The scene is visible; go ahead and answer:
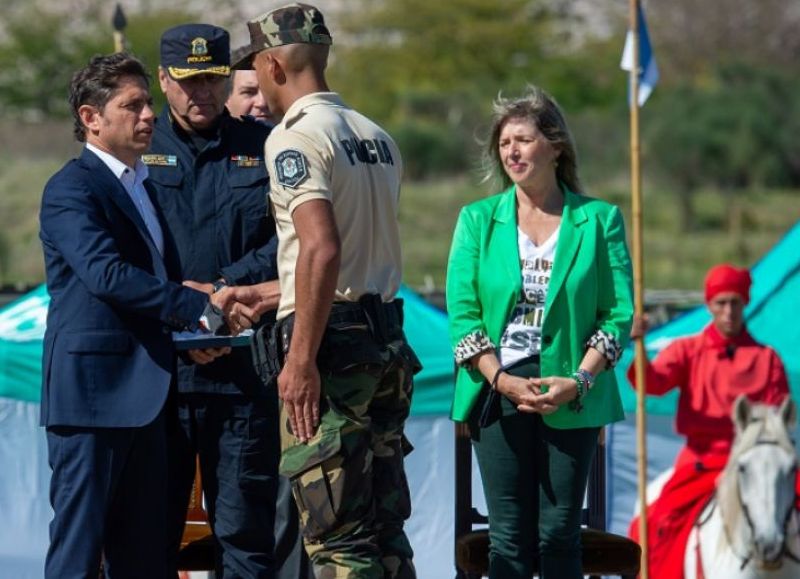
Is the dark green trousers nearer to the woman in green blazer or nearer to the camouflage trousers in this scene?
the woman in green blazer

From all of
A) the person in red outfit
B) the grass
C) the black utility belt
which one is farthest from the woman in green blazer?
the grass

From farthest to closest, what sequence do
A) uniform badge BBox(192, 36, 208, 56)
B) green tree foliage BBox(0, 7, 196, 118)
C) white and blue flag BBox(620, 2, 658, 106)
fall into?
1. green tree foliage BBox(0, 7, 196, 118)
2. white and blue flag BBox(620, 2, 658, 106)
3. uniform badge BBox(192, 36, 208, 56)

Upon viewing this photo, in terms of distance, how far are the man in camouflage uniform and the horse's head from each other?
2211mm

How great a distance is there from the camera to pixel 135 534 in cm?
442

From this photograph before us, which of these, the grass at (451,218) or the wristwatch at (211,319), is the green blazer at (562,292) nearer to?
the wristwatch at (211,319)

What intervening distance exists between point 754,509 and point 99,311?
2.83m

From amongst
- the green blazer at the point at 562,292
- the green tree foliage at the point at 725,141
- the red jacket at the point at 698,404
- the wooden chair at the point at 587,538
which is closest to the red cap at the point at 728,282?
the red jacket at the point at 698,404

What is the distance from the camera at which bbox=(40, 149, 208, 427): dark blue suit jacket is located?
13.9ft

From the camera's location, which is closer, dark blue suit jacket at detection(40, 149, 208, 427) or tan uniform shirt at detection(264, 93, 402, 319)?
tan uniform shirt at detection(264, 93, 402, 319)

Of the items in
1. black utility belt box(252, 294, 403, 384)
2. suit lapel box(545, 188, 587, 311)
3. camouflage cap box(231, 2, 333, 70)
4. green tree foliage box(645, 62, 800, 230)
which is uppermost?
green tree foliage box(645, 62, 800, 230)

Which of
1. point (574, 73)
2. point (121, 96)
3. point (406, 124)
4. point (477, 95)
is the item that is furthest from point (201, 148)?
point (574, 73)

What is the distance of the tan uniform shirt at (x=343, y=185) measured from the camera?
4027 millimetres

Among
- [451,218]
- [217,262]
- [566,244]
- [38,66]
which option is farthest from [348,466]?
[38,66]

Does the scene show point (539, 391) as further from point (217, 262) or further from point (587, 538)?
point (217, 262)
